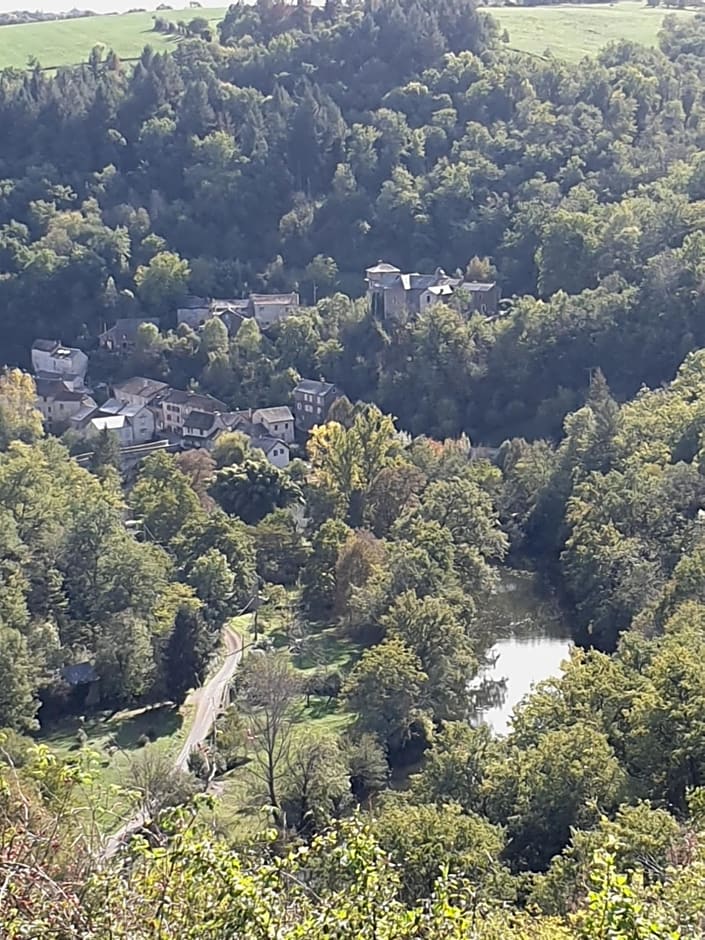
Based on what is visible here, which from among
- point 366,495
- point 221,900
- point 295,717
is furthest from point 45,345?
point 221,900

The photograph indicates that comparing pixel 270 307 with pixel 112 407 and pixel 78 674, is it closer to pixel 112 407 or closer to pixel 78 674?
pixel 112 407

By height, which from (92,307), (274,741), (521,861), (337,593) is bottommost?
(92,307)

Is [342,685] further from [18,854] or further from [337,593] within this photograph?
[18,854]

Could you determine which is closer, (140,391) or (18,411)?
(18,411)

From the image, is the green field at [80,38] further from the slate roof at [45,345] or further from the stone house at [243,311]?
the stone house at [243,311]

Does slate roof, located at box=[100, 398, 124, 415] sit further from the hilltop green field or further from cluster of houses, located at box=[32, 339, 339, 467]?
the hilltop green field

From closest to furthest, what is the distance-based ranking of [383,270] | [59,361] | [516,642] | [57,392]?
[516,642] < [57,392] < [59,361] < [383,270]

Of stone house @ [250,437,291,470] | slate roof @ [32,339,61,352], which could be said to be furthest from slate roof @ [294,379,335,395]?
slate roof @ [32,339,61,352]

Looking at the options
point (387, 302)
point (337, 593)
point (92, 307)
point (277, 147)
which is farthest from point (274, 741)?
point (277, 147)
